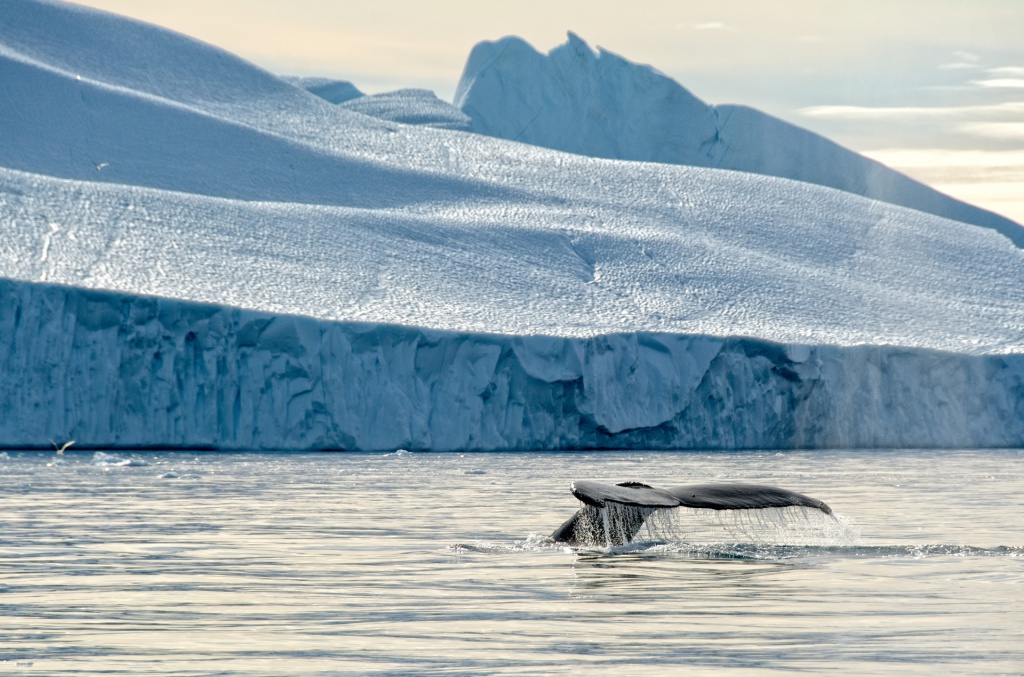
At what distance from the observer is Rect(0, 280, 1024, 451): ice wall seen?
26453 mm

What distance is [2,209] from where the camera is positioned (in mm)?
33438

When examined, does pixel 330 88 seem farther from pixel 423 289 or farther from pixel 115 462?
pixel 115 462

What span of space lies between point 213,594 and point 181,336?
19877 millimetres

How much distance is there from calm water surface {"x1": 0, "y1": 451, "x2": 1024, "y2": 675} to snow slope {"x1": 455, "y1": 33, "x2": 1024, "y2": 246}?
4914cm

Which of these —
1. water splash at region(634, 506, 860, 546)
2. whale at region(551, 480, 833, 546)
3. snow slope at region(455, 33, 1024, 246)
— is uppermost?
snow slope at region(455, 33, 1024, 246)

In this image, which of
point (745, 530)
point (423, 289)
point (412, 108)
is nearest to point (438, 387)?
point (423, 289)

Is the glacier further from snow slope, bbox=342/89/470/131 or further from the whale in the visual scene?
the whale

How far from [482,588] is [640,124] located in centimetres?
5745

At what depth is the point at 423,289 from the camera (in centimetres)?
3397

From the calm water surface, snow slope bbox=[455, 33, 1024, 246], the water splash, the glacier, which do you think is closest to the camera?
the calm water surface

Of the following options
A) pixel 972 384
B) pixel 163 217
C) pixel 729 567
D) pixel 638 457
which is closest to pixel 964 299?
pixel 972 384

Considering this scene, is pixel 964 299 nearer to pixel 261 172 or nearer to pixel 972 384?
pixel 972 384

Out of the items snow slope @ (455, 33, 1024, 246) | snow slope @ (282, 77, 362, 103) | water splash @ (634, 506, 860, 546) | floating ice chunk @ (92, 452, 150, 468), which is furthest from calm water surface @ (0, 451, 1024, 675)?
snow slope @ (282, 77, 362, 103)

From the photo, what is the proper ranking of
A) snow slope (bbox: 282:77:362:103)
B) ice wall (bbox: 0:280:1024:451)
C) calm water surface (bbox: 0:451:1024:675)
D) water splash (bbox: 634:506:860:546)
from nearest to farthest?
calm water surface (bbox: 0:451:1024:675) < water splash (bbox: 634:506:860:546) < ice wall (bbox: 0:280:1024:451) < snow slope (bbox: 282:77:362:103)
